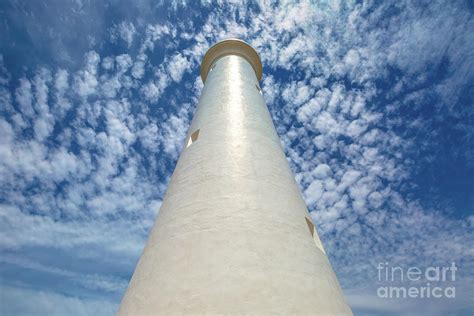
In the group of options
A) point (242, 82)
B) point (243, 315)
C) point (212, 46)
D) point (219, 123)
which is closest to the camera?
point (243, 315)

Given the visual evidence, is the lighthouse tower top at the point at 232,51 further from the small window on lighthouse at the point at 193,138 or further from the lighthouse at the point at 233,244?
the lighthouse at the point at 233,244

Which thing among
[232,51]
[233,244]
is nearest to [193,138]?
[233,244]

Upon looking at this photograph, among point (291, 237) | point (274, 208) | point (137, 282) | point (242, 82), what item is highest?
point (242, 82)

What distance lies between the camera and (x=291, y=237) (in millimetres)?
3410

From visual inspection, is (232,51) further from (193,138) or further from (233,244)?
(233,244)

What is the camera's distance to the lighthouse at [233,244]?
9.04 feet

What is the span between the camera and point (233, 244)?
10.2 feet

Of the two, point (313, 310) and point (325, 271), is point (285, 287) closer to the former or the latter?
point (313, 310)

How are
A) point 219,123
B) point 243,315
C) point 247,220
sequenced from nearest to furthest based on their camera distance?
point 243,315 → point 247,220 → point 219,123

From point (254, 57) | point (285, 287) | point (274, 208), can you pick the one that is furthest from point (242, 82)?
point (285, 287)

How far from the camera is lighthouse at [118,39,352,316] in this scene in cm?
275

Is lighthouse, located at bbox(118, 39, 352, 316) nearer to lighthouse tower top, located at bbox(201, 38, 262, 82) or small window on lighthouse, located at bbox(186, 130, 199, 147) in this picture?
small window on lighthouse, located at bbox(186, 130, 199, 147)

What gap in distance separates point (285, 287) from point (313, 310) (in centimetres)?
32

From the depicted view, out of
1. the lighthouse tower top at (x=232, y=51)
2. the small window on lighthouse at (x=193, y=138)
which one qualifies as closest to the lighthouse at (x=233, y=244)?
the small window on lighthouse at (x=193, y=138)
